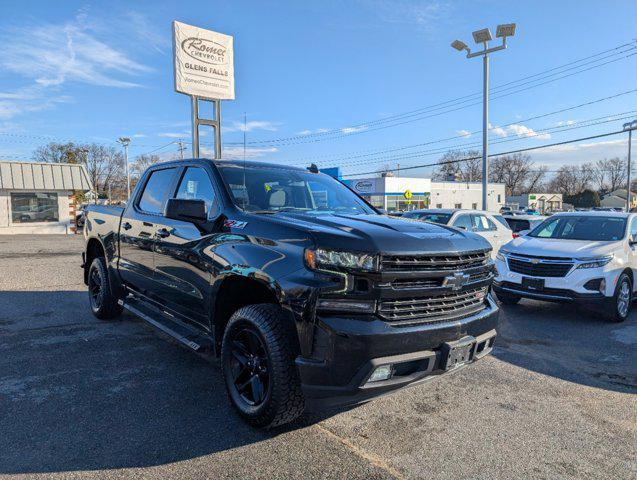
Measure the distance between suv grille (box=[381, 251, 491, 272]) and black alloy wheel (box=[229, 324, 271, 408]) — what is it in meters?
0.98

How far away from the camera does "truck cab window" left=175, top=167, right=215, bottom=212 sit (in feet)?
13.3

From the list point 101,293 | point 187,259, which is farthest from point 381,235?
point 101,293

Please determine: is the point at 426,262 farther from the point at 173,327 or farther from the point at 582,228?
the point at 582,228

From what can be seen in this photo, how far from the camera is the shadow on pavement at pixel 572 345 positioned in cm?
464

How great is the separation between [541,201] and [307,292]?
90833 millimetres

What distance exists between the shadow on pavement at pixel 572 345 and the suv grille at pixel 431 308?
1955 millimetres

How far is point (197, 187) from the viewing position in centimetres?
431

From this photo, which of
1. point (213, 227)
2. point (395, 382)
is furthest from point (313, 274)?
point (213, 227)

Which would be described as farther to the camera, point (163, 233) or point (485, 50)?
point (485, 50)

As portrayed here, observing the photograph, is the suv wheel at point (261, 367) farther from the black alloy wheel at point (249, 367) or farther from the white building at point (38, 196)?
the white building at point (38, 196)

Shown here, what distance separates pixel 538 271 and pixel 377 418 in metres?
4.72

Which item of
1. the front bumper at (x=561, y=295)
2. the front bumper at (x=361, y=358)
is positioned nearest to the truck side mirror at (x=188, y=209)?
the front bumper at (x=361, y=358)

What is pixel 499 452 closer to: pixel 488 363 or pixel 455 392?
pixel 455 392

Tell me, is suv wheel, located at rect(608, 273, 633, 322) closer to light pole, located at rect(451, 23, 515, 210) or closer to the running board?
the running board
